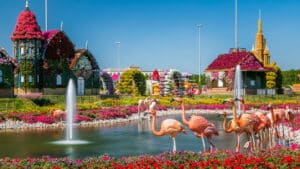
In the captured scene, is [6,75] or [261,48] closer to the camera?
[6,75]

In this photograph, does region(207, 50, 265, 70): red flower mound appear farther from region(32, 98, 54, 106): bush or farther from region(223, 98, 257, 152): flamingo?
region(223, 98, 257, 152): flamingo

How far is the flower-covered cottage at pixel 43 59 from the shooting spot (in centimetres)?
4772

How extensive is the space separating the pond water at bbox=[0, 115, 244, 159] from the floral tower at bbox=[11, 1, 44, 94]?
25.0 m

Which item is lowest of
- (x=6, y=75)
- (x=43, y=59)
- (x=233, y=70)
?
(x=6, y=75)

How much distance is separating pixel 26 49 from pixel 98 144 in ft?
103

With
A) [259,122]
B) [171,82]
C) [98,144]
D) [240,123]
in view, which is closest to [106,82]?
[171,82]

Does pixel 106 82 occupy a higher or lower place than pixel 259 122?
higher

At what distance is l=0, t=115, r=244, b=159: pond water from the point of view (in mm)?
16547

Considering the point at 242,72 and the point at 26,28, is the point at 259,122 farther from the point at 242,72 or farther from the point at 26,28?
the point at 242,72

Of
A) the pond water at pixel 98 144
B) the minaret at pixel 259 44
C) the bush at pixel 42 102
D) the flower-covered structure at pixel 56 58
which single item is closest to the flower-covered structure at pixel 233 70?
the minaret at pixel 259 44

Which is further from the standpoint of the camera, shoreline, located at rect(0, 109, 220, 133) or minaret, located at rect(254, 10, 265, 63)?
minaret, located at rect(254, 10, 265, 63)

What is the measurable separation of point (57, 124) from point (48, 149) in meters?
10.1

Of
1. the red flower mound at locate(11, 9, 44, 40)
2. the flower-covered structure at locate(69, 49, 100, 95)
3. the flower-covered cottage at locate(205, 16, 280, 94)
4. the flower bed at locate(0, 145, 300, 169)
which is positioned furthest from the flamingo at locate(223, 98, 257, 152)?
the flower-covered cottage at locate(205, 16, 280, 94)

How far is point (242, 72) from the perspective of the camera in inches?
2122
